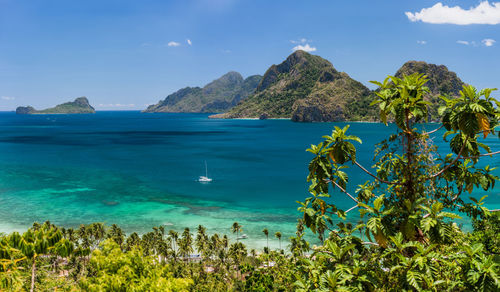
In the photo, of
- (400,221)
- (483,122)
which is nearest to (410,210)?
(400,221)

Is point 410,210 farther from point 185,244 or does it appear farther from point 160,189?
point 160,189

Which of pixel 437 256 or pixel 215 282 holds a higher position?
pixel 437 256

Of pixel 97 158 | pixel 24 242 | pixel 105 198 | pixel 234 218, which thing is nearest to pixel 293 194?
pixel 234 218

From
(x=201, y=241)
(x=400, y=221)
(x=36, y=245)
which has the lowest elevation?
(x=201, y=241)

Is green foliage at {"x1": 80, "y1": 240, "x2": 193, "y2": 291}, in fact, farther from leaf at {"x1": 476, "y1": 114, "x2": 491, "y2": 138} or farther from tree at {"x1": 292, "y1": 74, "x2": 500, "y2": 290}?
leaf at {"x1": 476, "y1": 114, "x2": 491, "y2": 138}

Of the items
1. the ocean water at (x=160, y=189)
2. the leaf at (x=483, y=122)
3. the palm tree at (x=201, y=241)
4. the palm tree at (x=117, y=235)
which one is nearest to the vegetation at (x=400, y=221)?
the leaf at (x=483, y=122)

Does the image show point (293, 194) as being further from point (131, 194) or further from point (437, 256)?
point (437, 256)

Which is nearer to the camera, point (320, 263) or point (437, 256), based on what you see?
point (437, 256)

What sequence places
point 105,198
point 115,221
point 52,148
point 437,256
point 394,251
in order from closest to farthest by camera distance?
point 437,256 → point 394,251 → point 115,221 → point 105,198 → point 52,148

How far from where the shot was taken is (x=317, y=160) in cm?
1163

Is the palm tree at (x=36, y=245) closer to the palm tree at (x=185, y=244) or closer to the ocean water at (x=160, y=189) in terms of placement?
the palm tree at (x=185, y=244)

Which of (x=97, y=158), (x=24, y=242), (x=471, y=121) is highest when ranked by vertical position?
(x=471, y=121)

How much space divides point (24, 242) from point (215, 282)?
41.6 metres

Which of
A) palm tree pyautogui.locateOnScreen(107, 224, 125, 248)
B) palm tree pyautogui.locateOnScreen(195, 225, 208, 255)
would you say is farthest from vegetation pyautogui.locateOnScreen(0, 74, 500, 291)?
palm tree pyautogui.locateOnScreen(107, 224, 125, 248)
